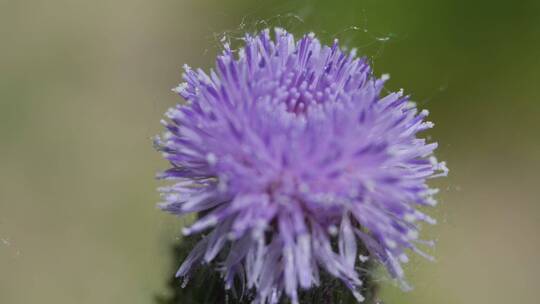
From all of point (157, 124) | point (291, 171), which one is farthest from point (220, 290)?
point (157, 124)

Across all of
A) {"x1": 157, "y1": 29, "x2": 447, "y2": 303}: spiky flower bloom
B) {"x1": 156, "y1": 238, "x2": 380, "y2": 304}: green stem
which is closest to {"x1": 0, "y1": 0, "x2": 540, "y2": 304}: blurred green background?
{"x1": 156, "y1": 238, "x2": 380, "y2": 304}: green stem

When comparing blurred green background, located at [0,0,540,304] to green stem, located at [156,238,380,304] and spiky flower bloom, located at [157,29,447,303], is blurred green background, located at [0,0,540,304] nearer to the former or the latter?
green stem, located at [156,238,380,304]

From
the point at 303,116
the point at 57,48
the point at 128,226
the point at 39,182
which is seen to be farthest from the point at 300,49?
the point at 57,48

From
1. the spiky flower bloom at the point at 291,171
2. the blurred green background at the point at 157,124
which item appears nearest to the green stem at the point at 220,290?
the spiky flower bloom at the point at 291,171

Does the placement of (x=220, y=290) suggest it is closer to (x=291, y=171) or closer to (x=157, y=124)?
(x=291, y=171)

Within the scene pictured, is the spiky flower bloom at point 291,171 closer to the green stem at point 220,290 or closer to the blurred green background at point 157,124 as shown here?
the green stem at point 220,290

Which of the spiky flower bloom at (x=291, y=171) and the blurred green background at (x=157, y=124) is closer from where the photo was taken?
the spiky flower bloom at (x=291, y=171)
